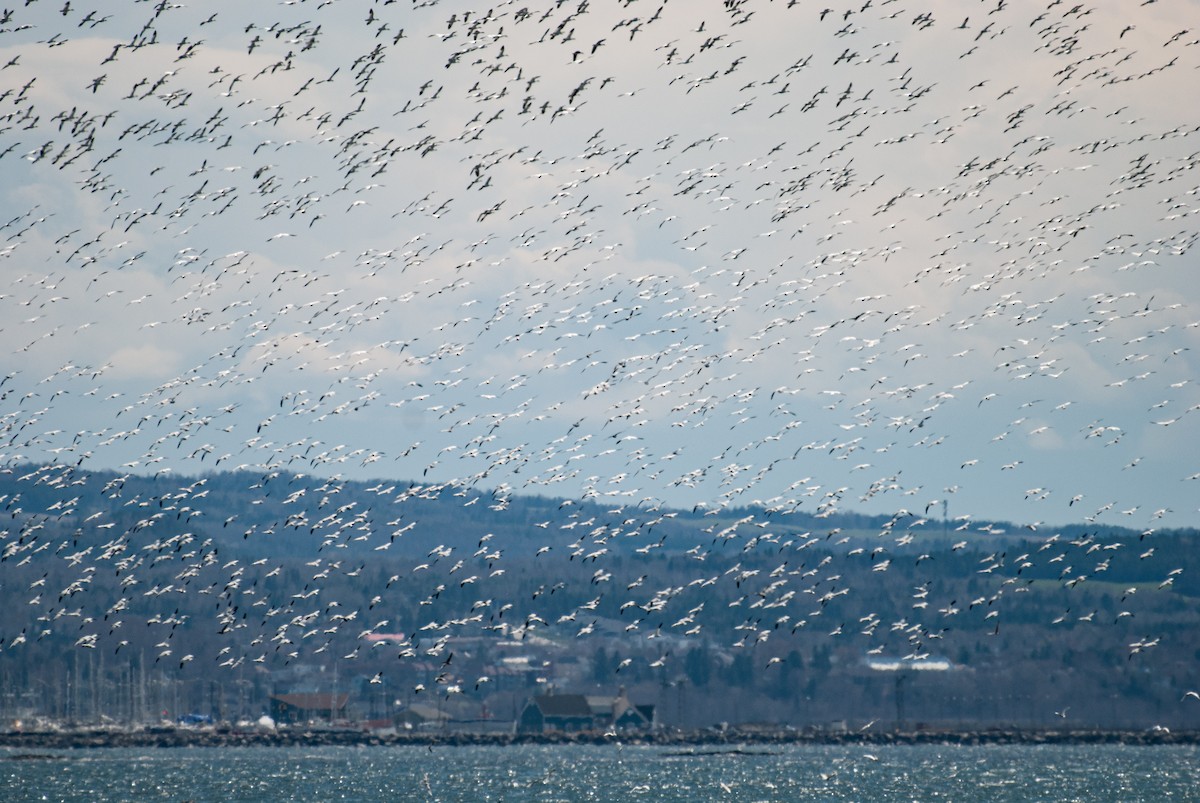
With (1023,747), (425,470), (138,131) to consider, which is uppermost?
(138,131)

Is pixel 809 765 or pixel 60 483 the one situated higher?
pixel 60 483

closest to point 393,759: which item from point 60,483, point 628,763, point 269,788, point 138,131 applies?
point 628,763

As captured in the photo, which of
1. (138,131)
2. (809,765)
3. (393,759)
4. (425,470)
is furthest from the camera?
(393,759)

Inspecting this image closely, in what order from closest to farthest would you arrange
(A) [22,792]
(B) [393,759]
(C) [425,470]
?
(C) [425,470] < (A) [22,792] < (B) [393,759]

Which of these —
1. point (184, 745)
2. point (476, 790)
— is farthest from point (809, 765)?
point (184, 745)

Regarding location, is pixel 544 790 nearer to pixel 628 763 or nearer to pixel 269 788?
pixel 269 788

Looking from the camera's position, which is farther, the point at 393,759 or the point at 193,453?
the point at 393,759
